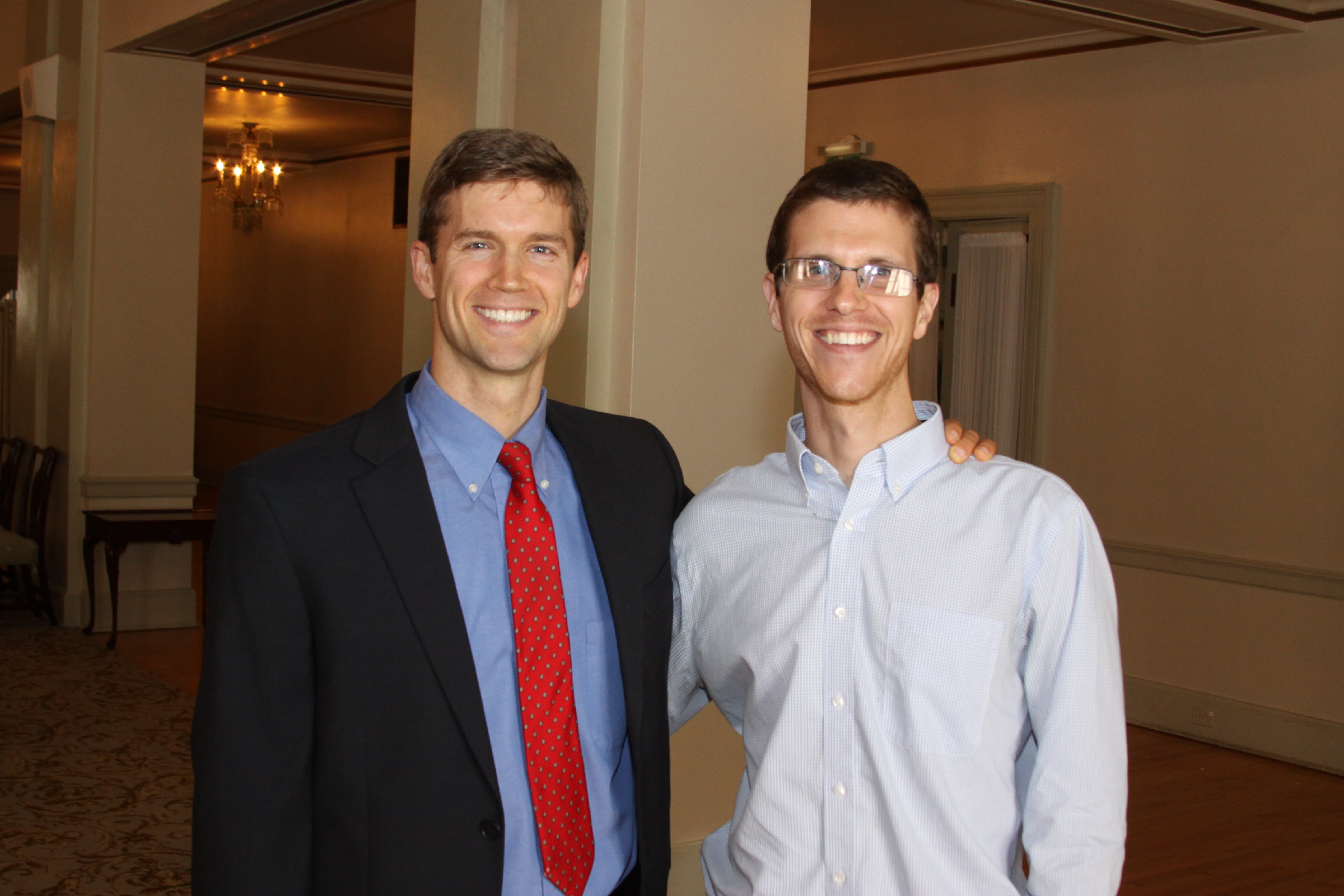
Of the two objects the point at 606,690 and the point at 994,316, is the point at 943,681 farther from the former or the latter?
the point at 994,316

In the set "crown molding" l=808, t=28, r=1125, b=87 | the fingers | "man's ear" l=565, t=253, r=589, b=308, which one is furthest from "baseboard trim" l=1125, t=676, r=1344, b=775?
"man's ear" l=565, t=253, r=589, b=308

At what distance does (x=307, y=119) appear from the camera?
1057cm

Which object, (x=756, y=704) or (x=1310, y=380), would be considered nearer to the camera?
(x=756, y=704)

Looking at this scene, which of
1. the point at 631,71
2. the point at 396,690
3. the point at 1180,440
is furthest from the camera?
the point at 1180,440

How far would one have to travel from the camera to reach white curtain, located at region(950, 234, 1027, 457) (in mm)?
7074

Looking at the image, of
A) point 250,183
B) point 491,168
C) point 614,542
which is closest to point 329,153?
point 250,183

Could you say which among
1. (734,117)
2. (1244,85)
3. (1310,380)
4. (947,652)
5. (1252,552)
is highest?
(1244,85)

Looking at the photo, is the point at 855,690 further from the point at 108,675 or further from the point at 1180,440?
the point at 108,675

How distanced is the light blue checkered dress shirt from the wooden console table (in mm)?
5775

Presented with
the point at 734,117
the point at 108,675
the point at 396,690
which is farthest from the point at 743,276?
the point at 108,675

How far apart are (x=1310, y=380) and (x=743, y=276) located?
11.7ft

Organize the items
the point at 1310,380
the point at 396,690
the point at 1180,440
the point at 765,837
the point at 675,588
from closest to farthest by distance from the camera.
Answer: the point at 396,690 → the point at 765,837 → the point at 675,588 → the point at 1310,380 → the point at 1180,440

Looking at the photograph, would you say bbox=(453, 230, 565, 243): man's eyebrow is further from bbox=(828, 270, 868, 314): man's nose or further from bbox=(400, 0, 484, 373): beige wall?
bbox=(400, 0, 484, 373): beige wall

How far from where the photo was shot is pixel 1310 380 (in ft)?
19.0
